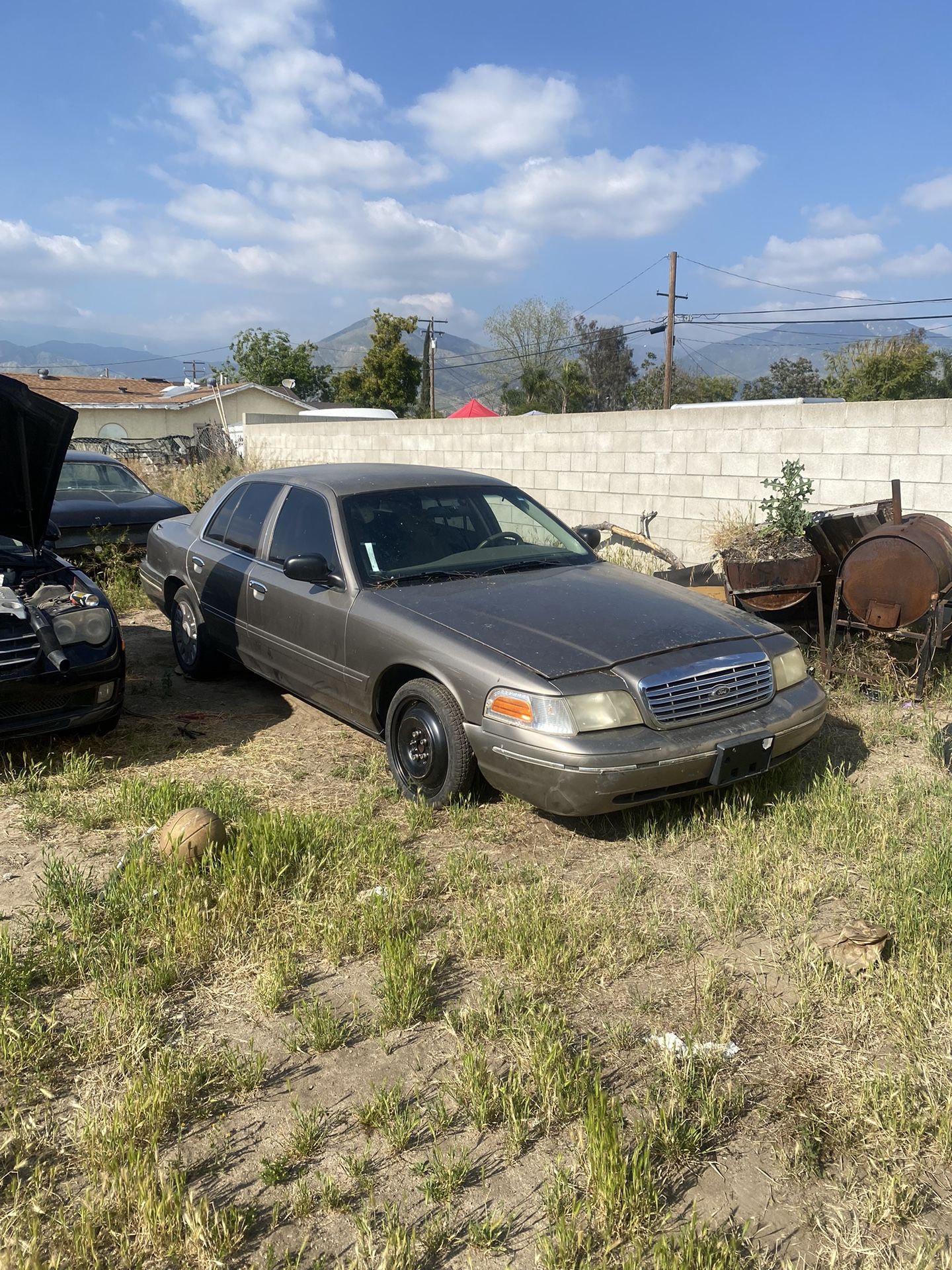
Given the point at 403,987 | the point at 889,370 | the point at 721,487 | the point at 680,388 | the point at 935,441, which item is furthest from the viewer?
the point at 680,388

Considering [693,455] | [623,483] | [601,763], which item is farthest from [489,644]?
[623,483]

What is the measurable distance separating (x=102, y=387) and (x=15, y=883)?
2043 inches

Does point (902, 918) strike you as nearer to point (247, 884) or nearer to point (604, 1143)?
point (604, 1143)

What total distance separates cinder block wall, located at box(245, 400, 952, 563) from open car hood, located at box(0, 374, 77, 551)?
248 inches

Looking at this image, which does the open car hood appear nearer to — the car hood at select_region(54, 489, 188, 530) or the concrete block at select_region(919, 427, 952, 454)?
the car hood at select_region(54, 489, 188, 530)

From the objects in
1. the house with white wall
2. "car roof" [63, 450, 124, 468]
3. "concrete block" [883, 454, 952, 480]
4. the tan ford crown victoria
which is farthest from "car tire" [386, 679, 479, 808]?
the house with white wall

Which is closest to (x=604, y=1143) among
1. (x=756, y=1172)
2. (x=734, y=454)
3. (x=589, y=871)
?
(x=756, y=1172)

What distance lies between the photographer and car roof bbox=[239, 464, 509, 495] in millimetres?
5477

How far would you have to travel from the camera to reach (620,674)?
4.02 meters

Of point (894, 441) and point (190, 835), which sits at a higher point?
point (894, 441)

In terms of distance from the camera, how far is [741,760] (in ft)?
13.5

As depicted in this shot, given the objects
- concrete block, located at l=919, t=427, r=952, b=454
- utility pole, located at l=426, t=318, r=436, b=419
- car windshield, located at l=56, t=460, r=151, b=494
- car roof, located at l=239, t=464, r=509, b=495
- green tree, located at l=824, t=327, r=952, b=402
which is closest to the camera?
car roof, located at l=239, t=464, r=509, b=495

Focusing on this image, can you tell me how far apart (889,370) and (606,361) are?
2501 cm

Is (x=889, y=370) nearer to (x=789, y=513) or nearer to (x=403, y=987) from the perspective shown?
(x=789, y=513)
